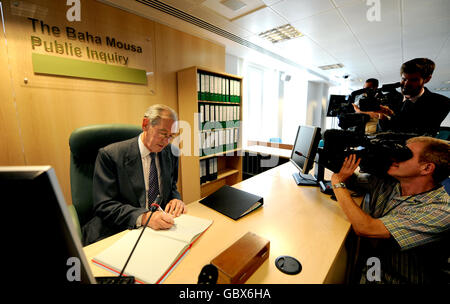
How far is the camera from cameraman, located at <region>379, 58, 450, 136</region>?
5.35 feet

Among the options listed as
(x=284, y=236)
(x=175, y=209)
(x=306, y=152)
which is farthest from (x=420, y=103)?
(x=175, y=209)

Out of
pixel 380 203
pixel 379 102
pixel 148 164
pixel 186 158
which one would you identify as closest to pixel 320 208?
pixel 380 203

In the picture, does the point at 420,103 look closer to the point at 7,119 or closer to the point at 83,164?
the point at 83,164

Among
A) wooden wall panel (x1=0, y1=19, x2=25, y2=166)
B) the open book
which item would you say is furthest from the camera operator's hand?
wooden wall panel (x1=0, y1=19, x2=25, y2=166)

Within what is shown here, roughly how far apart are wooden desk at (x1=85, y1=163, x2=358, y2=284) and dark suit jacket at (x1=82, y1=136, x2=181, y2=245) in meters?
0.24

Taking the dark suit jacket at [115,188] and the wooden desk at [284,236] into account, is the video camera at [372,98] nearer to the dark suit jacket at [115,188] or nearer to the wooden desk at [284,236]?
the wooden desk at [284,236]

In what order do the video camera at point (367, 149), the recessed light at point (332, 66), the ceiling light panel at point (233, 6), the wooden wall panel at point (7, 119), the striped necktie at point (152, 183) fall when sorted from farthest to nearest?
the recessed light at point (332, 66)
the ceiling light panel at point (233, 6)
the wooden wall panel at point (7, 119)
the striped necktie at point (152, 183)
the video camera at point (367, 149)

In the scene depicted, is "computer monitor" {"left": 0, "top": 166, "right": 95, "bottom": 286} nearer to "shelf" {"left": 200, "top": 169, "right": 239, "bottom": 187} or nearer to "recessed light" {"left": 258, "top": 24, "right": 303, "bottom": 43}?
"shelf" {"left": 200, "top": 169, "right": 239, "bottom": 187}

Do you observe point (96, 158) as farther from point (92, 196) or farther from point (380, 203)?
point (380, 203)

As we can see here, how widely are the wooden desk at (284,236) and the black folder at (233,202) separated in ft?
0.10

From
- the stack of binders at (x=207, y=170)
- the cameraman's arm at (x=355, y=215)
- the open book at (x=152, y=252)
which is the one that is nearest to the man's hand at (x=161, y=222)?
the open book at (x=152, y=252)

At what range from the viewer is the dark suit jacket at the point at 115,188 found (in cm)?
109

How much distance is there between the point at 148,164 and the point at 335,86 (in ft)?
27.5

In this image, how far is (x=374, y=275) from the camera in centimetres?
106
